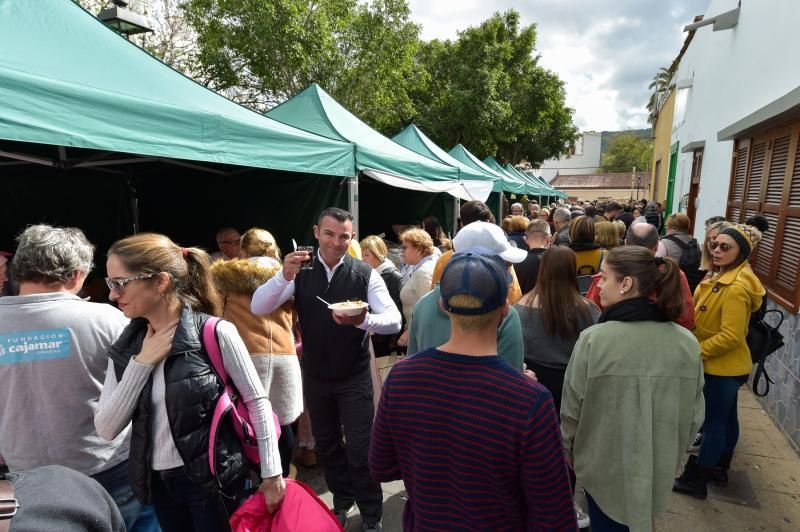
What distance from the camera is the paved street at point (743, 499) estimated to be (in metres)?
2.78

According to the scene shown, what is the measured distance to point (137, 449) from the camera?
5.32 feet

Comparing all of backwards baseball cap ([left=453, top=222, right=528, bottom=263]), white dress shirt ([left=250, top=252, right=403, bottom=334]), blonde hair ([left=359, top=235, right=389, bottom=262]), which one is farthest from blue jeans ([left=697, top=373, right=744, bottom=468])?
→ blonde hair ([left=359, top=235, right=389, bottom=262])

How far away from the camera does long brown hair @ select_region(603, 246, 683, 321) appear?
1.86 m

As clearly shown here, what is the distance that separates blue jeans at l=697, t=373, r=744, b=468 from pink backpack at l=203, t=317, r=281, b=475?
108 inches

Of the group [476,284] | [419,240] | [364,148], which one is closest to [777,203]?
[419,240]

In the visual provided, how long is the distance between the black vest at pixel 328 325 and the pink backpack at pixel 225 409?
785 millimetres

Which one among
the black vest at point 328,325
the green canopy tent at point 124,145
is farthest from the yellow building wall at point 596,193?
the black vest at point 328,325

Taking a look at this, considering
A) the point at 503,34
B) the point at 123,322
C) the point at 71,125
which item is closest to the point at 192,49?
the point at 503,34

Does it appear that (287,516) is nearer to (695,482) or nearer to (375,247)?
(375,247)

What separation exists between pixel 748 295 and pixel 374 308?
7.35 ft

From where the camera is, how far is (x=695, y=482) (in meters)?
3.03

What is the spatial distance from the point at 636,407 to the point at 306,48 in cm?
1550

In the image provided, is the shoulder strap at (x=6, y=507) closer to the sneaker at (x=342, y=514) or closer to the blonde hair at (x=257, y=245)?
the sneaker at (x=342, y=514)

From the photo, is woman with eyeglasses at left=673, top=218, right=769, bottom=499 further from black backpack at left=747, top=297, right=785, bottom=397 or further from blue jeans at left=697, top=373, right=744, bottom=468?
black backpack at left=747, top=297, right=785, bottom=397
